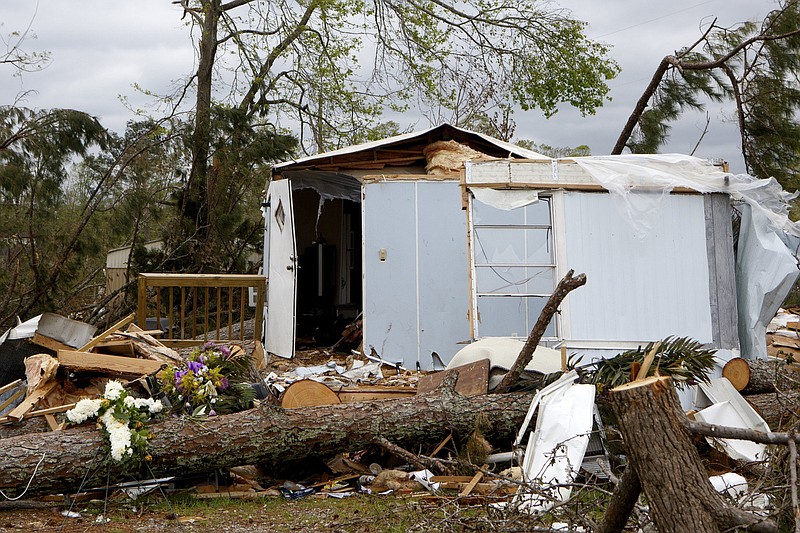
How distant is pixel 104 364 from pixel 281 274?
404 cm

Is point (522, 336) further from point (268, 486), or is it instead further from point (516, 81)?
point (516, 81)

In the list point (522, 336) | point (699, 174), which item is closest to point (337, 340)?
point (522, 336)

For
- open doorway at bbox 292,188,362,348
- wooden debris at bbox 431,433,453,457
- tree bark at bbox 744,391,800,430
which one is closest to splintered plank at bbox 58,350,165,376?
wooden debris at bbox 431,433,453,457

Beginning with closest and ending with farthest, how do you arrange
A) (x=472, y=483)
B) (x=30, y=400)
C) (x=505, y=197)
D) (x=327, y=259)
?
(x=472, y=483)
(x=30, y=400)
(x=505, y=197)
(x=327, y=259)

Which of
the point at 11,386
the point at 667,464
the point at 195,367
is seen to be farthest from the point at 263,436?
the point at 667,464

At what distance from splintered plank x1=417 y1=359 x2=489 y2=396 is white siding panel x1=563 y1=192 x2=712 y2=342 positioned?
1930 millimetres

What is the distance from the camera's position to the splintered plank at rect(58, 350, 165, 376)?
695 cm

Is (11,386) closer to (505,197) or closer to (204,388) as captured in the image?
(204,388)

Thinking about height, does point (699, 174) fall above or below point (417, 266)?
above

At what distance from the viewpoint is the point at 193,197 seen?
12.7 m

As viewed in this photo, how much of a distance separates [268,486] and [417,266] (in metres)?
4.54

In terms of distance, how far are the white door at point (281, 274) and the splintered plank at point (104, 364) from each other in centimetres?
341

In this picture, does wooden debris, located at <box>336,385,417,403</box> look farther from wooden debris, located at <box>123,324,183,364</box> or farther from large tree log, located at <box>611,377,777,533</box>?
large tree log, located at <box>611,377,777,533</box>

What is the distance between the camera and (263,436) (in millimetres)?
5902
